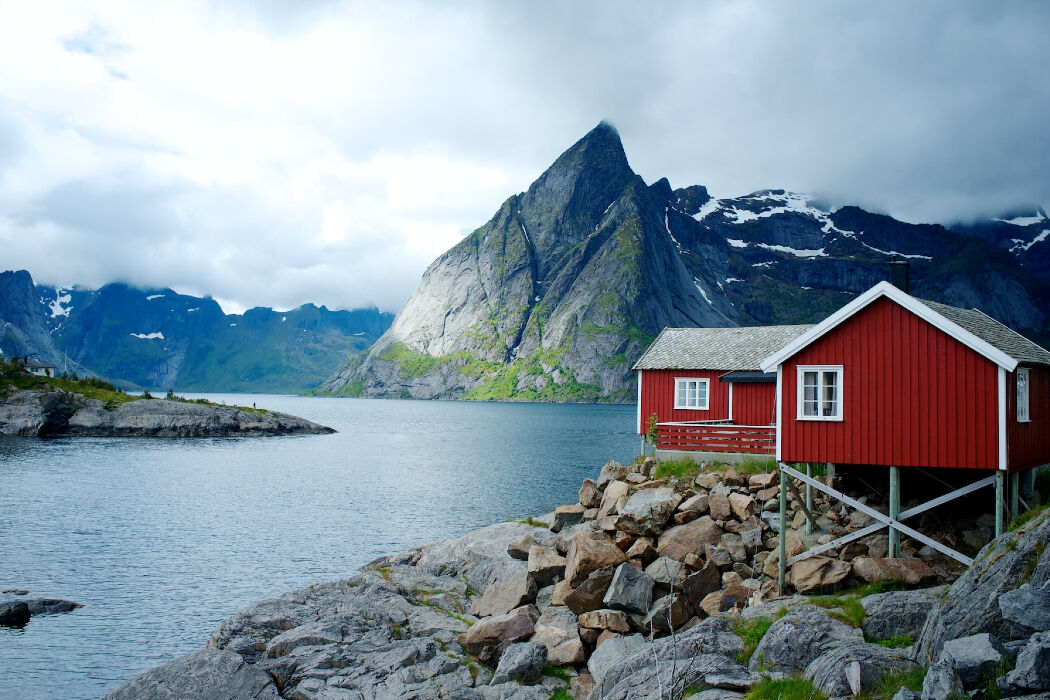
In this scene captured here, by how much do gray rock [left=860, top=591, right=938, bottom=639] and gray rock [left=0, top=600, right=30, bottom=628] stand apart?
2789 centimetres

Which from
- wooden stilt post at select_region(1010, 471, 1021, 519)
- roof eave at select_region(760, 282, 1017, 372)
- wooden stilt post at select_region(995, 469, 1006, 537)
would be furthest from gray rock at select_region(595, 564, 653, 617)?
wooden stilt post at select_region(1010, 471, 1021, 519)

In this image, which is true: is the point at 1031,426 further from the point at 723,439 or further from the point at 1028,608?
the point at 1028,608

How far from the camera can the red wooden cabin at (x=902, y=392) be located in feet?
63.2

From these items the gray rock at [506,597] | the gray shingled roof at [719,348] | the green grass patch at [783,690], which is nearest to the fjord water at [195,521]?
the gray rock at [506,597]

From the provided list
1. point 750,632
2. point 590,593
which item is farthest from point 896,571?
point 590,593

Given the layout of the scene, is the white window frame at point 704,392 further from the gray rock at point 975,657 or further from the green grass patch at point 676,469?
the gray rock at point 975,657

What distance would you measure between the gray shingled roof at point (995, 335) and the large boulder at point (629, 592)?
40.3ft

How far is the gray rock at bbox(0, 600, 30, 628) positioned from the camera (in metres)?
24.2

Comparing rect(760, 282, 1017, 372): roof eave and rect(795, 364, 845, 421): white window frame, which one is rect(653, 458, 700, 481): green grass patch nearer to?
rect(795, 364, 845, 421): white window frame

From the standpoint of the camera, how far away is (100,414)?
316 feet

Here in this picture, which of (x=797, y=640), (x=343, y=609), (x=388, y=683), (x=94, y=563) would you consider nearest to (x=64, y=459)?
(x=94, y=563)

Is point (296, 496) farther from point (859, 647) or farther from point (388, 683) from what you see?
point (859, 647)

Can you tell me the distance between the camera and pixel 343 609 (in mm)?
21281

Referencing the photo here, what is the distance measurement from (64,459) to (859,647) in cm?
7874
